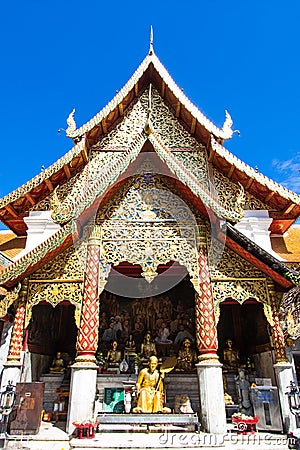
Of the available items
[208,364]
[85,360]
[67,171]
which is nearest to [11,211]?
[67,171]

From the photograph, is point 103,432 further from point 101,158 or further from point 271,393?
point 101,158

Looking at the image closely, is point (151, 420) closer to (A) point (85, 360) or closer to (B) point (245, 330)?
(A) point (85, 360)

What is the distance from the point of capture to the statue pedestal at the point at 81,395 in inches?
199

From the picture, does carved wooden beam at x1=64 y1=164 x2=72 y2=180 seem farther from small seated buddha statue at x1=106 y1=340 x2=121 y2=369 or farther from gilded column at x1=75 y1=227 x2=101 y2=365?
small seated buddha statue at x1=106 y1=340 x2=121 y2=369

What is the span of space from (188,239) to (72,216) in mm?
2021

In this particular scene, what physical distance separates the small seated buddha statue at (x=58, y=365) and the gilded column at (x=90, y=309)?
8.10ft

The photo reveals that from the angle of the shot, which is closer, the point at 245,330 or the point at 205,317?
the point at 205,317

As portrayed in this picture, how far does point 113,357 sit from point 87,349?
246cm

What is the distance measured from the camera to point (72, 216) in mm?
5637

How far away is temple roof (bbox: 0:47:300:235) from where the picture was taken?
7.42m

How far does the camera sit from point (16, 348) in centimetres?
566

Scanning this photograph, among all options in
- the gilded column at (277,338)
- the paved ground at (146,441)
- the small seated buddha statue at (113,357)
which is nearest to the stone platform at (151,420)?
the paved ground at (146,441)

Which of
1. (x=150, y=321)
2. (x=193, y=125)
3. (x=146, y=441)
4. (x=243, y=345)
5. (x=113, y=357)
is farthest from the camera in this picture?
(x=150, y=321)

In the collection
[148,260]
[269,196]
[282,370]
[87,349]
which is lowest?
[282,370]
